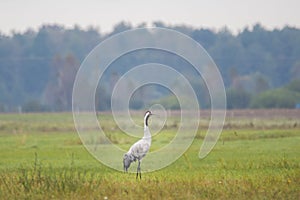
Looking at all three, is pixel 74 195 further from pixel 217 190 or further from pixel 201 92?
pixel 201 92

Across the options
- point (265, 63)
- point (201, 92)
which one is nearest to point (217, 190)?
point (201, 92)

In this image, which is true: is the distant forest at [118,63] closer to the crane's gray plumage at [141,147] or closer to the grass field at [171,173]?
the grass field at [171,173]

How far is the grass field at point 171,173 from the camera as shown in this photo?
1617cm

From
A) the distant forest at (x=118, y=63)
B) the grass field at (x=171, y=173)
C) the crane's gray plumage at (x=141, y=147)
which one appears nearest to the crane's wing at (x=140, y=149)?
the crane's gray plumage at (x=141, y=147)

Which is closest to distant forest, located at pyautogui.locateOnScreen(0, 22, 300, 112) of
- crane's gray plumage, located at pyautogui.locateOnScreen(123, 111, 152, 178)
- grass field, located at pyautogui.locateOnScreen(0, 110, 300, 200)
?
grass field, located at pyautogui.locateOnScreen(0, 110, 300, 200)

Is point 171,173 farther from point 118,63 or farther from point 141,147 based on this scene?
point 118,63

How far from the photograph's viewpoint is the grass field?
16.2 m

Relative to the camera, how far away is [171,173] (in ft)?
67.8

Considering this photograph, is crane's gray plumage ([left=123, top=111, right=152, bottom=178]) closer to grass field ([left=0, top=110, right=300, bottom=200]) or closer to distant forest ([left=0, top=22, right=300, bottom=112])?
grass field ([left=0, top=110, right=300, bottom=200])

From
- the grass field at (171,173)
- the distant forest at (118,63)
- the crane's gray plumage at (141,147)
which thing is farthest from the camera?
the distant forest at (118,63)

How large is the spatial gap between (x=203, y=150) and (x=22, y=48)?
91.8m

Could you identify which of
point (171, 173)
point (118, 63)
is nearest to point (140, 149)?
point (171, 173)

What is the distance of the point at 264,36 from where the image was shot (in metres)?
113

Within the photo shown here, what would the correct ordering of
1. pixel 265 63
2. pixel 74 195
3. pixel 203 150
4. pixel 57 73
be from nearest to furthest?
1. pixel 74 195
2. pixel 203 150
3. pixel 57 73
4. pixel 265 63
